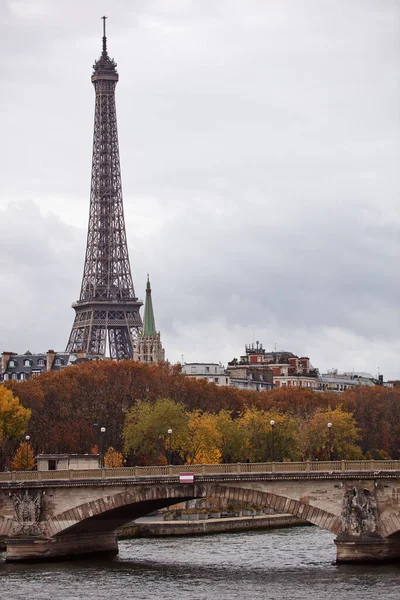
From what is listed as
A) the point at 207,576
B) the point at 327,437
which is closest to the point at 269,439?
the point at 327,437

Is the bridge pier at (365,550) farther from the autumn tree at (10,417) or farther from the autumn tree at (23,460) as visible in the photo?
the autumn tree at (10,417)

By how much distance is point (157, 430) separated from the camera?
11869cm

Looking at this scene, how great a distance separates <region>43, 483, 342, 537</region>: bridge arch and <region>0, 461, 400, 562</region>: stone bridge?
5 cm

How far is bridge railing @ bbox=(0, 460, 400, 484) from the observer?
78938mm

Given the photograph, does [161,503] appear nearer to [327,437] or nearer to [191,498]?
[191,498]

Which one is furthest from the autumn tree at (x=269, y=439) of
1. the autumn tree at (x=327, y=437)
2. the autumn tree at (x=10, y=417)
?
→ the autumn tree at (x=10, y=417)

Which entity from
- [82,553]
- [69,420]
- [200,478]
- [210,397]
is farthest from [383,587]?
[210,397]

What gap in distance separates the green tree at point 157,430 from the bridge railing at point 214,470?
30.2 meters

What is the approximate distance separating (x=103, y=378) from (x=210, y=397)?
13447mm

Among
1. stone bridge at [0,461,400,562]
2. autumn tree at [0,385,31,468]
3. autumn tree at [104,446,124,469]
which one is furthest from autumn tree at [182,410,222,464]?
stone bridge at [0,461,400,562]

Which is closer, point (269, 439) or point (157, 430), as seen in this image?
point (157, 430)

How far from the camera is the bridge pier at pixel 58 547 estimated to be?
273 feet

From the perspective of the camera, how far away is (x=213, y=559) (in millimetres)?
84188

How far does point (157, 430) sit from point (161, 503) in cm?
3180
